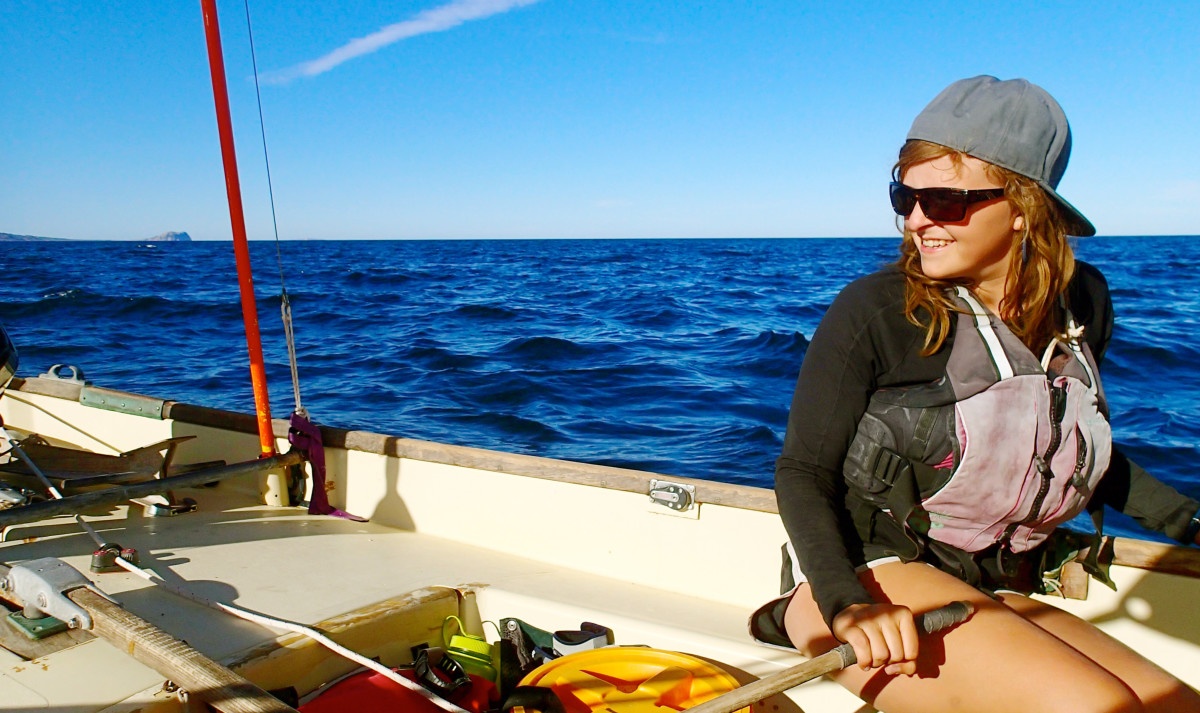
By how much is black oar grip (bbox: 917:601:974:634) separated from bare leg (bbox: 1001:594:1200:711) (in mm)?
260

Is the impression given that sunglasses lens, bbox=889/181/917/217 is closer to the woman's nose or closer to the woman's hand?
the woman's nose

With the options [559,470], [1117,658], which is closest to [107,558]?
[559,470]

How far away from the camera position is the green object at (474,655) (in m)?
2.26

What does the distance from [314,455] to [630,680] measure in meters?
1.83

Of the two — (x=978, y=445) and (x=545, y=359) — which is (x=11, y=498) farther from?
(x=545, y=359)

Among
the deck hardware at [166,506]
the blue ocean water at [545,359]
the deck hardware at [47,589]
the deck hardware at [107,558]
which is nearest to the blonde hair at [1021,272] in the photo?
the blue ocean water at [545,359]

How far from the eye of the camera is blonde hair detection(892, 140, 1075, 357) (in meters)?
1.64

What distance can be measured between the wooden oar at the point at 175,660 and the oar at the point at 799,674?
76 cm

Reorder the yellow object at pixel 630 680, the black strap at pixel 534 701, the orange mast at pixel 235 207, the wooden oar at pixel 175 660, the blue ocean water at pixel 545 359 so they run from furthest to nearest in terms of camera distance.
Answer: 1. the blue ocean water at pixel 545 359
2. the orange mast at pixel 235 207
3. the yellow object at pixel 630 680
4. the black strap at pixel 534 701
5. the wooden oar at pixel 175 660

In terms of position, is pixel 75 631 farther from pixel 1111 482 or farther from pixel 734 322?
pixel 734 322

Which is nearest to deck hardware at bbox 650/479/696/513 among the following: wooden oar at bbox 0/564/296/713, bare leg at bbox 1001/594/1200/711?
bare leg at bbox 1001/594/1200/711

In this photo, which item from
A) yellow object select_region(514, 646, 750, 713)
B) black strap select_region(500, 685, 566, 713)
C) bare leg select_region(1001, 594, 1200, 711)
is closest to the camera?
Result: bare leg select_region(1001, 594, 1200, 711)

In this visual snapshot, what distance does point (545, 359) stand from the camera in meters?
11.6

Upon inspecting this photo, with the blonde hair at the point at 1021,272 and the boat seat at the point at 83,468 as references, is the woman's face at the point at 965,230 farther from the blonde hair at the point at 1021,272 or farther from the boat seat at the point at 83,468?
the boat seat at the point at 83,468
